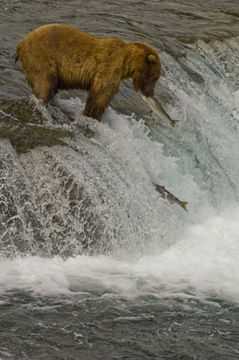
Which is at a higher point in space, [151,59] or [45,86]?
[151,59]

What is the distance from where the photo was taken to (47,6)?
1352 cm

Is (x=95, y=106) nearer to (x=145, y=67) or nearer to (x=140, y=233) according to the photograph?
(x=145, y=67)

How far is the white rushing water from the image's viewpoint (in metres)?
7.05

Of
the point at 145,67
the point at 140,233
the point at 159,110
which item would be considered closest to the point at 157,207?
the point at 140,233

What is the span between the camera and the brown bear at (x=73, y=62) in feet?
26.6

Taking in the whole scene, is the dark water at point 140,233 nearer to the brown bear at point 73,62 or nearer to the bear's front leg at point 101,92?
the bear's front leg at point 101,92

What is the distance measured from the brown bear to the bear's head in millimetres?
25

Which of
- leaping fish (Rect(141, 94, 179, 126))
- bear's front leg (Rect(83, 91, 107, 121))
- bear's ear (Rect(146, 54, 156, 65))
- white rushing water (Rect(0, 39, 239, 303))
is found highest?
bear's ear (Rect(146, 54, 156, 65))

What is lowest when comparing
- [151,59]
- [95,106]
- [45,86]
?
[95,106]

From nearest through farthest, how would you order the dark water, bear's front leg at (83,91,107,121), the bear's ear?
the dark water
bear's front leg at (83,91,107,121)
the bear's ear

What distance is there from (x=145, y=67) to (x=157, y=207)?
1.44 m

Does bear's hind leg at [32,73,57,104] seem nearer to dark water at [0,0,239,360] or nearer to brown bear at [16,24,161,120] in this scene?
Result: brown bear at [16,24,161,120]

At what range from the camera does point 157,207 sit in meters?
8.27

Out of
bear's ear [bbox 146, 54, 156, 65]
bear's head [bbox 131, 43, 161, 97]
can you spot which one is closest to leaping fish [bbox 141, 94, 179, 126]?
bear's head [bbox 131, 43, 161, 97]
